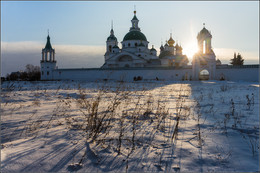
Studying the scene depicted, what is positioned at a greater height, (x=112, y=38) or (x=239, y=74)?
(x=112, y=38)

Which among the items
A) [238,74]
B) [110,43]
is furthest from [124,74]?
[238,74]

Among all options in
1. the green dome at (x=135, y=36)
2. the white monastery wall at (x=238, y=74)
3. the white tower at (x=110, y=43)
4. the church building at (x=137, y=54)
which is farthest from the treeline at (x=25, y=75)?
the white monastery wall at (x=238, y=74)

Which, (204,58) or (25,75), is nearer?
(204,58)

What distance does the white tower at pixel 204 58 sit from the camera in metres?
26.0

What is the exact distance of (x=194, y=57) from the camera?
2783cm

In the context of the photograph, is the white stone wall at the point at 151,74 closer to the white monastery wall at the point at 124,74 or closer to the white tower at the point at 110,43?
the white monastery wall at the point at 124,74

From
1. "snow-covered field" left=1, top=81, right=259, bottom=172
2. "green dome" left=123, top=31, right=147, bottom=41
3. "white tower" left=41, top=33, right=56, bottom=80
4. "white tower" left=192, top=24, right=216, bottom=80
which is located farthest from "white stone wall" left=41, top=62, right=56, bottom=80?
"snow-covered field" left=1, top=81, right=259, bottom=172

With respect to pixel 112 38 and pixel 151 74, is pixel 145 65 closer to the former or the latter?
pixel 151 74

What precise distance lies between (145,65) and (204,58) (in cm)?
1392

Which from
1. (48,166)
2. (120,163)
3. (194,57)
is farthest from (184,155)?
(194,57)

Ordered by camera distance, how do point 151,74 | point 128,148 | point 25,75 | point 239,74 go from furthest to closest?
point 25,75, point 151,74, point 239,74, point 128,148

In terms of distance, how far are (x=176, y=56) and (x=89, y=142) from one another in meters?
39.3

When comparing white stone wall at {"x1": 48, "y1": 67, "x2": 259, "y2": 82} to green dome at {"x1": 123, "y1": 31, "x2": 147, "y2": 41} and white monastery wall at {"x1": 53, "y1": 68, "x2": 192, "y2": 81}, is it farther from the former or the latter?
green dome at {"x1": 123, "y1": 31, "x2": 147, "y2": 41}

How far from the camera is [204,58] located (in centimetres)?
2719
